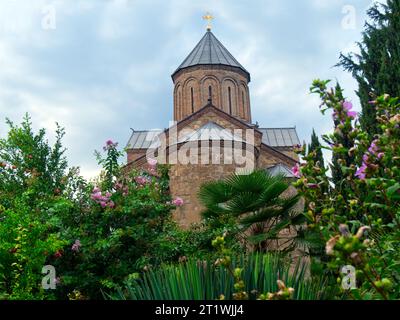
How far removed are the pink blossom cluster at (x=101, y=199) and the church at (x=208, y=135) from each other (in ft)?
6.57

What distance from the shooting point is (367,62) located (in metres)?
9.80

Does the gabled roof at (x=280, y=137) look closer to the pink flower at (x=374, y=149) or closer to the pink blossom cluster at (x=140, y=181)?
the pink blossom cluster at (x=140, y=181)

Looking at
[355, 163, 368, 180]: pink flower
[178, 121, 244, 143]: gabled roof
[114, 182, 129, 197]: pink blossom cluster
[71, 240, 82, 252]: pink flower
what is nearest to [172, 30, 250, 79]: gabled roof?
[178, 121, 244, 143]: gabled roof

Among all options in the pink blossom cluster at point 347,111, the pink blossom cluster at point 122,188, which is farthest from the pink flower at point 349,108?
the pink blossom cluster at point 122,188

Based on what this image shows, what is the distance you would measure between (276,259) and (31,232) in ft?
10.8

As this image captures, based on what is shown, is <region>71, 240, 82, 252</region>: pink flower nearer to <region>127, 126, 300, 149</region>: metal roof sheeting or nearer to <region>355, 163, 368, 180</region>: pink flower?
<region>355, 163, 368, 180</region>: pink flower

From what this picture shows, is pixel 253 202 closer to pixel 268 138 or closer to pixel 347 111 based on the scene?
pixel 347 111

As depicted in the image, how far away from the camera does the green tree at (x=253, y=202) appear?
23.5ft

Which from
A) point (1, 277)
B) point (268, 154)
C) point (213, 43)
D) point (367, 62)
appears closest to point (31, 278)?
point (1, 277)

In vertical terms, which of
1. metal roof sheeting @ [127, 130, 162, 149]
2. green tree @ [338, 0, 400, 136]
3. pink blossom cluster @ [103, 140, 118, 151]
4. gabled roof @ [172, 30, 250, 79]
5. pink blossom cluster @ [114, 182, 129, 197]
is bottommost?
pink blossom cluster @ [114, 182, 129, 197]

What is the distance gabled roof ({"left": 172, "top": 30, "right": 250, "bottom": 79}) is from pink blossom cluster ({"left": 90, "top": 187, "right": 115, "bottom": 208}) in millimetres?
17358

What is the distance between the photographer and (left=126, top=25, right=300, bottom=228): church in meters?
13.2
